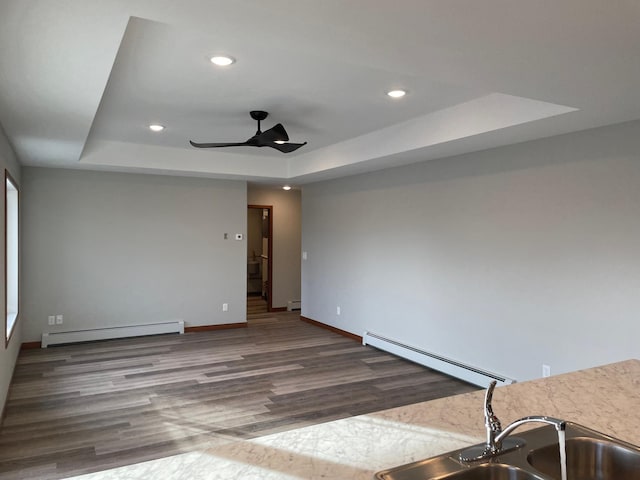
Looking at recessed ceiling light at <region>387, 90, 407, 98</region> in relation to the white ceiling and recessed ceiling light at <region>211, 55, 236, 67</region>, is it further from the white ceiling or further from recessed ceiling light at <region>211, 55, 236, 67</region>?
recessed ceiling light at <region>211, 55, 236, 67</region>

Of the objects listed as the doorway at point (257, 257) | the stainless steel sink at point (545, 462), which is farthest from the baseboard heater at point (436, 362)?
the doorway at point (257, 257)

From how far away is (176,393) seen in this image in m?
4.41

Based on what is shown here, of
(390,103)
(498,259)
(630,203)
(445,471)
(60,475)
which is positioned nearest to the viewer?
(445,471)

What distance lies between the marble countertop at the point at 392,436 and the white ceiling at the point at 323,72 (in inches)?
57.1

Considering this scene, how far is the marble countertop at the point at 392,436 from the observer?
47.8 inches

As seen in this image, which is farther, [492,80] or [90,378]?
[90,378]

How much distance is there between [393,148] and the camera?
4.77m

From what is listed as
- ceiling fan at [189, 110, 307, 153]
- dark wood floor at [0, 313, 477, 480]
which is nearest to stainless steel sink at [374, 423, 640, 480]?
dark wood floor at [0, 313, 477, 480]

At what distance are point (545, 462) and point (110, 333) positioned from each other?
20.7 ft

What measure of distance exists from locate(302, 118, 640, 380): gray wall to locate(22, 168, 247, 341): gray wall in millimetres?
2168

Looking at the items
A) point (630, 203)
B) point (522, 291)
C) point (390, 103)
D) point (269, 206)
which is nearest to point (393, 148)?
point (390, 103)

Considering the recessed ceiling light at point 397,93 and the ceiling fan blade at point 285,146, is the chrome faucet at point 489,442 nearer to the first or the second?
the recessed ceiling light at point 397,93

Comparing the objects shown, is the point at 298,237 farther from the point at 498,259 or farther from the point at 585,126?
the point at 585,126

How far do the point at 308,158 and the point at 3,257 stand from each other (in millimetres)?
→ 3762
